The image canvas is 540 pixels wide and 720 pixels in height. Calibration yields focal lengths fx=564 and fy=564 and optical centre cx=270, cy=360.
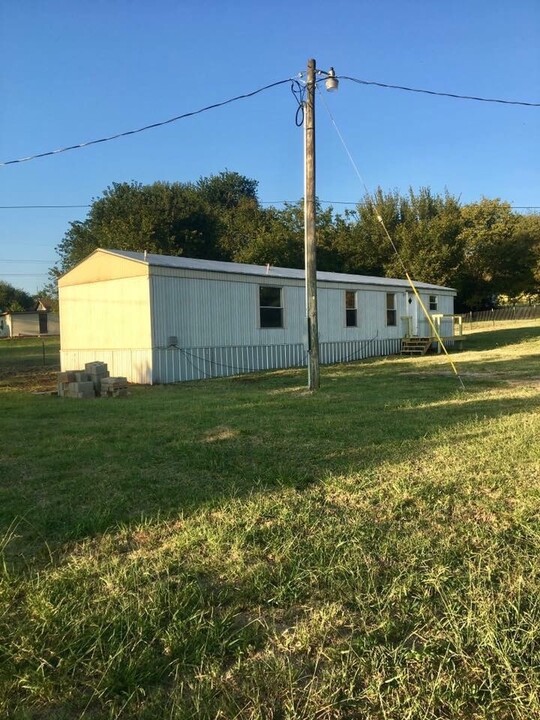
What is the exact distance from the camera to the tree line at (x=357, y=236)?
1335 inches

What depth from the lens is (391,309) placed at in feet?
67.6

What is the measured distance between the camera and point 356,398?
8.76 meters

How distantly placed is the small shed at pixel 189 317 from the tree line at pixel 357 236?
1651 centimetres

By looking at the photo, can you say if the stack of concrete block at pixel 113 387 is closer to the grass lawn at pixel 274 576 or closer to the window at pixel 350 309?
the grass lawn at pixel 274 576

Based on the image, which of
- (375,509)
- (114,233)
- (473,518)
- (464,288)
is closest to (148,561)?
(375,509)

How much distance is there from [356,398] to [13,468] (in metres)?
5.25

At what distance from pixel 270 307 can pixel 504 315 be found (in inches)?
1054

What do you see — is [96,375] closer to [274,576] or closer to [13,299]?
[274,576]

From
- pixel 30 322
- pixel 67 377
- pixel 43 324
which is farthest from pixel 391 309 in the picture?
pixel 30 322

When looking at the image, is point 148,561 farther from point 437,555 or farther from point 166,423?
point 166,423

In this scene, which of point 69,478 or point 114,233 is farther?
point 114,233

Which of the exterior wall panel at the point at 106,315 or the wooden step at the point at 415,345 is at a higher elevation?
the exterior wall panel at the point at 106,315

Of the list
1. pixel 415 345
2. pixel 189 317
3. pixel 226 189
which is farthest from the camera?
pixel 226 189

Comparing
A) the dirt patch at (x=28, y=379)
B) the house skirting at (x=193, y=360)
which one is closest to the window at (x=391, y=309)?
the house skirting at (x=193, y=360)
